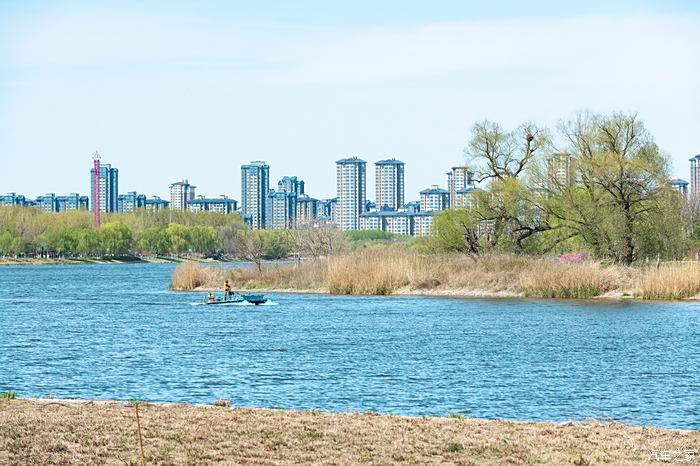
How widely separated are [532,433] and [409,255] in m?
52.3

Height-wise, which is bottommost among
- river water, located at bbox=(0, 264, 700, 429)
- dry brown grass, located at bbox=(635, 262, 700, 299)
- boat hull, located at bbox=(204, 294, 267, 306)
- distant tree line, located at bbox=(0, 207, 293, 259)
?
river water, located at bbox=(0, 264, 700, 429)

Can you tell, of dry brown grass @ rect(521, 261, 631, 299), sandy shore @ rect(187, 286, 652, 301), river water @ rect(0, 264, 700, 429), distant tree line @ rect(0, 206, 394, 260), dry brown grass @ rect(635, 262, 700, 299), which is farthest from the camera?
distant tree line @ rect(0, 206, 394, 260)

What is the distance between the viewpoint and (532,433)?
16062mm

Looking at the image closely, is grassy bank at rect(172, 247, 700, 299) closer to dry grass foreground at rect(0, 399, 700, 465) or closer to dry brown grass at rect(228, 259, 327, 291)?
dry brown grass at rect(228, 259, 327, 291)

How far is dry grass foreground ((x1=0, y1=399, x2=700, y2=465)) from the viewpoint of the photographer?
14.2 m

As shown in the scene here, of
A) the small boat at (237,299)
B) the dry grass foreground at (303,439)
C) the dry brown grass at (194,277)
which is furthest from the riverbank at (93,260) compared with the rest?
the dry grass foreground at (303,439)

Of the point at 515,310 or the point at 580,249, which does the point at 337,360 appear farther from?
the point at 580,249

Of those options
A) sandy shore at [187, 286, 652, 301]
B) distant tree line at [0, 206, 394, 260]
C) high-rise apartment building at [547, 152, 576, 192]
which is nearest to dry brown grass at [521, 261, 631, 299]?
sandy shore at [187, 286, 652, 301]

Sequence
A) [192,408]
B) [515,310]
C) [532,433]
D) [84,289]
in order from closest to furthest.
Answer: [532,433] → [192,408] → [515,310] → [84,289]

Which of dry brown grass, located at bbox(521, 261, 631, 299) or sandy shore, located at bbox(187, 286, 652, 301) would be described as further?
dry brown grass, located at bbox(521, 261, 631, 299)

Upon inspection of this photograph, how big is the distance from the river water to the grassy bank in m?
3.17

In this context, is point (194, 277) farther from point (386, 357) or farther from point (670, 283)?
point (386, 357)

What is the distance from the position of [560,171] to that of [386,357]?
40.2 metres

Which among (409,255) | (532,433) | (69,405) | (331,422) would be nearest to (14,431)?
(69,405)
